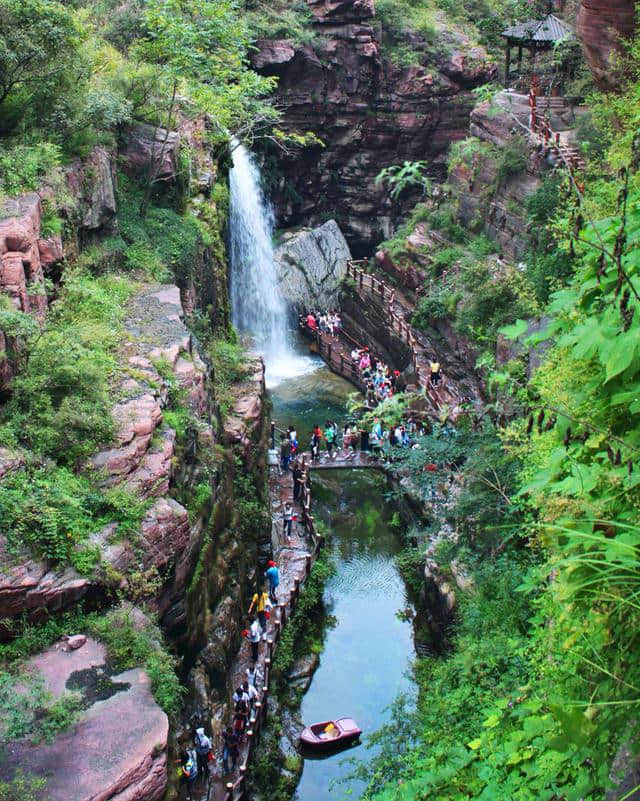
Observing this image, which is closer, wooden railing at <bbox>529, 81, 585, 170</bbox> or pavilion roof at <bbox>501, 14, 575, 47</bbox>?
wooden railing at <bbox>529, 81, 585, 170</bbox>

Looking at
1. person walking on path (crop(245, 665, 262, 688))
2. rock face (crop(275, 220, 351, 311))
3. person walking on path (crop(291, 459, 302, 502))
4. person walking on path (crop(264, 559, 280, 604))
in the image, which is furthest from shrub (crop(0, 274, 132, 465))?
rock face (crop(275, 220, 351, 311))

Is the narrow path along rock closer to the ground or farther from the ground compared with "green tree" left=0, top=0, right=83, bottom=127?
closer to the ground

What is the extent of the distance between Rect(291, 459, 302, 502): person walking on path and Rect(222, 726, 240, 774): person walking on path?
804cm

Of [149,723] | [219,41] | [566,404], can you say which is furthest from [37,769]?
[219,41]

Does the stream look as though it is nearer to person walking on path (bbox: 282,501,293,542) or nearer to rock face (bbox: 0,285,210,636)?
person walking on path (bbox: 282,501,293,542)

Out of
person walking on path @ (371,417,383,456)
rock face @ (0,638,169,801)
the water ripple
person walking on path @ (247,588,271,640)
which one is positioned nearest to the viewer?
rock face @ (0,638,169,801)

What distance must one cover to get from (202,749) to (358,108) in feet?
97.7

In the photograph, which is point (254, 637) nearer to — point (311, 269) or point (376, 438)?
point (376, 438)

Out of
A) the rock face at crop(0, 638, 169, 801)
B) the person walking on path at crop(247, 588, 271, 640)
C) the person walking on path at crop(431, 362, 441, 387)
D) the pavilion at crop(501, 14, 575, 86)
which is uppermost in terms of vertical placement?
the pavilion at crop(501, 14, 575, 86)

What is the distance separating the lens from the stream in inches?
498

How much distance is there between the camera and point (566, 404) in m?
5.77

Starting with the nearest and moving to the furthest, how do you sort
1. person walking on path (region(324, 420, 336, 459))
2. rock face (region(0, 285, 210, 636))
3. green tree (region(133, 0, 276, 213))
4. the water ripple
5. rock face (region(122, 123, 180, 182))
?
rock face (region(0, 285, 210, 636))
green tree (region(133, 0, 276, 213))
the water ripple
rock face (region(122, 123, 180, 182))
person walking on path (region(324, 420, 336, 459))

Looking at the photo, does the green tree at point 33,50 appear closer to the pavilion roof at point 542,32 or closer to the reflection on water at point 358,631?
the reflection on water at point 358,631

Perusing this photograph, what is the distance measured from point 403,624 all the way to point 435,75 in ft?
86.6
